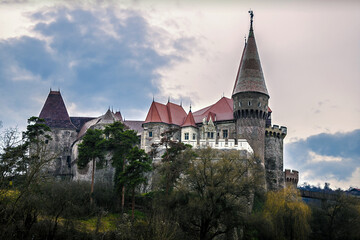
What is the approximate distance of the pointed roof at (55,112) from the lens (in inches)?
2378

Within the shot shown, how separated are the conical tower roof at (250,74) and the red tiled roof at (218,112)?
3.10 meters

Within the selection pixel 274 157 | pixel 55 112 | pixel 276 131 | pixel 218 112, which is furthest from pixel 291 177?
pixel 55 112

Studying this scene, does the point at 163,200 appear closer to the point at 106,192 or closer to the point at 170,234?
the point at 170,234

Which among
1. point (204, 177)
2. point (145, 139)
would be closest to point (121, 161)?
point (145, 139)

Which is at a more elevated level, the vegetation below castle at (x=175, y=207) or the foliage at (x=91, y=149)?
the foliage at (x=91, y=149)

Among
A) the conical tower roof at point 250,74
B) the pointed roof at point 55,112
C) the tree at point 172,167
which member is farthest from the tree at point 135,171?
the pointed roof at point 55,112

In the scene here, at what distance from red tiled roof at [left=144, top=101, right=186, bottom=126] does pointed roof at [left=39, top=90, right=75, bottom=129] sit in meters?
17.2

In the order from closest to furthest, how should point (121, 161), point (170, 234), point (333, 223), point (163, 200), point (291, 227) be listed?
point (170, 234) → point (163, 200) → point (291, 227) → point (333, 223) → point (121, 161)

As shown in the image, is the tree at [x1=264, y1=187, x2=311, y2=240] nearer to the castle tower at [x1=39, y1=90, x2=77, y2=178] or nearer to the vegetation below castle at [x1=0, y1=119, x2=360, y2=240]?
the vegetation below castle at [x1=0, y1=119, x2=360, y2=240]

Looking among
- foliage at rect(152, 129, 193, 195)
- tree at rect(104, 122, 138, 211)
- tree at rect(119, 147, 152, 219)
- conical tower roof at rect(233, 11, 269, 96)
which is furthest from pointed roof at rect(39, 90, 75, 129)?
foliage at rect(152, 129, 193, 195)

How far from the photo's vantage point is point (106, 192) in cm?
3728

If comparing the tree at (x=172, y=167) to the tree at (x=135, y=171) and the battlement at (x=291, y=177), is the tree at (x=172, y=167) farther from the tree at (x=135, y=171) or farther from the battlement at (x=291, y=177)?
the battlement at (x=291, y=177)

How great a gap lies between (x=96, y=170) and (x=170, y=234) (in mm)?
20655

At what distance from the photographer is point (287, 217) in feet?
113
